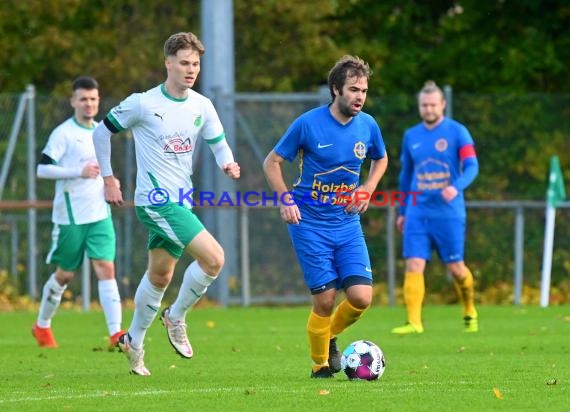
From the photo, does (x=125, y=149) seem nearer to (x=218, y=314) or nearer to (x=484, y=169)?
(x=218, y=314)

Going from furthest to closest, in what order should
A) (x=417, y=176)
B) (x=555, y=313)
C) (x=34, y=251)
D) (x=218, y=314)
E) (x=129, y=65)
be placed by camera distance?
(x=129, y=65) → (x=34, y=251) → (x=218, y=314) → (x=555, y=313) → (x=417, y=176)

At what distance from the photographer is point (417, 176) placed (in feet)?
45.9

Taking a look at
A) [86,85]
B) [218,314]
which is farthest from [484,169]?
[86,85]

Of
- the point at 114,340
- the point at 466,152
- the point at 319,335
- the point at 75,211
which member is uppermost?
the point at 466,152

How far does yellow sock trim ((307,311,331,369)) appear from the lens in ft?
31.1

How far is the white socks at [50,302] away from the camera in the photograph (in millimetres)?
12719

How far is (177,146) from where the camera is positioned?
9.77 metres

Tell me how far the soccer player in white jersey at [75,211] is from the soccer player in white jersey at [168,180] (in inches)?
108

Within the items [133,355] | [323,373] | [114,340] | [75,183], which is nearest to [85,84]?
[75,183]

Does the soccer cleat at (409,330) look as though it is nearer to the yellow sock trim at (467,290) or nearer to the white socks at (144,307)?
the yellow sock trim at (467,290)

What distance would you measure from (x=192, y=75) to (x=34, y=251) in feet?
31.7

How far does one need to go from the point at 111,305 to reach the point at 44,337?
3.00 ft

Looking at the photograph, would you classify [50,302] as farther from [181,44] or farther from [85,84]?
[181,44]

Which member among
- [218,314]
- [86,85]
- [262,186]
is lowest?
[218,314]
